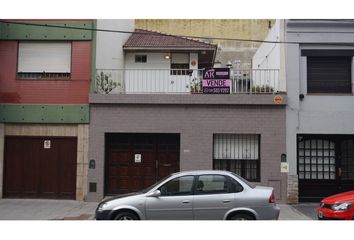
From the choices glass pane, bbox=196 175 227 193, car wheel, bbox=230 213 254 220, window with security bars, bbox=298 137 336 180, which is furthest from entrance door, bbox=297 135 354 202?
glass pane, bbox=196 175 227 193

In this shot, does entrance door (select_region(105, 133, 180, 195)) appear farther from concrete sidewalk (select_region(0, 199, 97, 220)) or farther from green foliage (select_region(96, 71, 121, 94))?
green foliage (select_region(96, 71, 121, 94))

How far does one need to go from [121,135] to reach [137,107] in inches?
47.8

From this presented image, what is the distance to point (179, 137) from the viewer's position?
51.3 feet

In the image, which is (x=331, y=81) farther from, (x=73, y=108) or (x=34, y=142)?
(x=34, y=142)

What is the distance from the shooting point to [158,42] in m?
18.5

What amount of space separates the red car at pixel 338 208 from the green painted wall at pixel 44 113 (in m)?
8.70

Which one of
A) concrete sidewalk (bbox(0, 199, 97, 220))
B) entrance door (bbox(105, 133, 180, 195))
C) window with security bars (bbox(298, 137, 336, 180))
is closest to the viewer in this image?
concrete sidewalk (bbox(0, 199, 97, 220))

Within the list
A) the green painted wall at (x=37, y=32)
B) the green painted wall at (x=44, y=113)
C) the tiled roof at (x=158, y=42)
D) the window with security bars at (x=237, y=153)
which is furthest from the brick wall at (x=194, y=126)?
the tiled roof at (x=158, y=42)

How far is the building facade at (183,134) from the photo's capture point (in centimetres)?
1522

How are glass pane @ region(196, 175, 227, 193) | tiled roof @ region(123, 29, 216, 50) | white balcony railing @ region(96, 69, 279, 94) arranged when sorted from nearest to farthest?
1. glass pane @ region(196, 175, 227, 193)
2. white balcony railing @ region(96, 69, 279, 94)
3. tiled roof @ region(123, 29, 216, 50)

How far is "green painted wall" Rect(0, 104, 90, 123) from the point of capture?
1547cm

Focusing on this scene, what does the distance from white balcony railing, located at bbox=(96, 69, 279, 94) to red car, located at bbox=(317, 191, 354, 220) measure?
624 cm

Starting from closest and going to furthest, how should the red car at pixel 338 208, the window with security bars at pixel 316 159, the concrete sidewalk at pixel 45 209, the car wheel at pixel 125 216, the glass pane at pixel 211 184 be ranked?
the red car at pixel 338 208, the car wheel at pixel 125 216, the glass pane at pixel 211 184, the concrete sidewalk at pixel 45 209, the window with security bars at pixel 316 159

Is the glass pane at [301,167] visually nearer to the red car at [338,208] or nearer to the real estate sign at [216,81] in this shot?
the real estate sign at [216,81]
